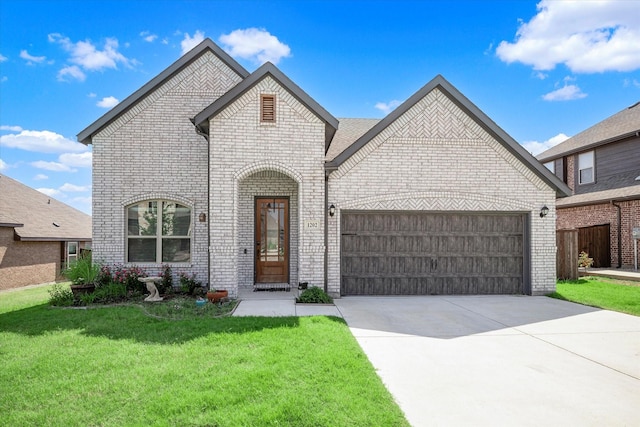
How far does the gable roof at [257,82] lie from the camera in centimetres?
866

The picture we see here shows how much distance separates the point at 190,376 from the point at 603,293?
1116 centimetres

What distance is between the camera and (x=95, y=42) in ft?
35.7

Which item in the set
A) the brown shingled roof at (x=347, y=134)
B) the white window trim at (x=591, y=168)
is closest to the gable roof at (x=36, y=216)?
the brown shingled roof at (x=347, y=134)

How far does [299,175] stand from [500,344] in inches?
220

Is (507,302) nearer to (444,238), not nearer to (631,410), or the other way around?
(444,238)

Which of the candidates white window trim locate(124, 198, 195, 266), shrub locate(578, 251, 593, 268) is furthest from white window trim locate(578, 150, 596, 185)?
white window trim locate(124, 198, 195, 266)

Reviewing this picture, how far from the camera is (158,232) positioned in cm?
1025

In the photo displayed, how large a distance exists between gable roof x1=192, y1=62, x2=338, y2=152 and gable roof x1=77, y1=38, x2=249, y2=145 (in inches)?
78.5

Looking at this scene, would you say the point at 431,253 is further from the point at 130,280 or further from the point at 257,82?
the point at 130,280

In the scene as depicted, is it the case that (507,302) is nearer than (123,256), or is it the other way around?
(507,302)

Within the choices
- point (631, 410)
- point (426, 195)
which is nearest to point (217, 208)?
point (426, 195)

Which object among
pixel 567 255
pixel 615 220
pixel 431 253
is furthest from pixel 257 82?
pixel 615 220

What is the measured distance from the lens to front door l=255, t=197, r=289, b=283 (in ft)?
34.1

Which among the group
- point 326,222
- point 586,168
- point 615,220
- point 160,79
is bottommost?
point 326,222
